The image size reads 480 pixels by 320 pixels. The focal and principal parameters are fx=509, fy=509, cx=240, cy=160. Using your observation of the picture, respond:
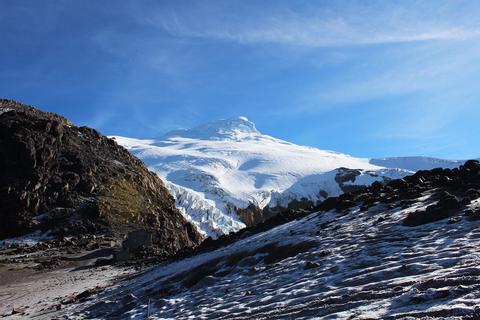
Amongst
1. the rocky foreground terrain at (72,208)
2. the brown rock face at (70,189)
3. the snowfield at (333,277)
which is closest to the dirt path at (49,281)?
the rocky foreground terrain at (72,208)

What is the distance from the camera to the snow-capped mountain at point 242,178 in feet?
360

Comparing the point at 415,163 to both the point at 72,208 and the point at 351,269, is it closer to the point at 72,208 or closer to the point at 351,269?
the point at 72,208

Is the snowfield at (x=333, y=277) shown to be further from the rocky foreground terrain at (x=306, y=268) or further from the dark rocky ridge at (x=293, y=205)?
the dark rocky ridge at (x=293, y=205)

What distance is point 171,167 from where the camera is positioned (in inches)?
5842

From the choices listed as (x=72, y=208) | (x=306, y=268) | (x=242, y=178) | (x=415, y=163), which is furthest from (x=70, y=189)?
(x=415, y=163)

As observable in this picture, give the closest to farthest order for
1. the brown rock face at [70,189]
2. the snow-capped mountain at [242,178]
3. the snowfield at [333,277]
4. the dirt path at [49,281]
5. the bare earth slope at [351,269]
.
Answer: the snowfield at [333,277]
the bare earth slope at [351,269]
the dirt path at [49,281]
the brown rock face at [70,189]
the snow-capped mountain at [242,178]

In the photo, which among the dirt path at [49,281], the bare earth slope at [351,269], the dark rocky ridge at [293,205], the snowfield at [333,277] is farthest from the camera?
the dark rocky ridge at [293,205]

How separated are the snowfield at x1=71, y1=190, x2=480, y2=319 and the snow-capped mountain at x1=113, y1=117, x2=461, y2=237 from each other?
81.1 meters

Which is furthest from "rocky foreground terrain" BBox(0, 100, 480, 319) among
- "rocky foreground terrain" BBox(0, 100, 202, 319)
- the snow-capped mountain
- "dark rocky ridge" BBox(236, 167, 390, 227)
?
"dark rocky ridge" BBox(236, 167, 390, 227)

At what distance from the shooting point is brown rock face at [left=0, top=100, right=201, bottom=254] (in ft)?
161

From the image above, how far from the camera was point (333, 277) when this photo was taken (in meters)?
12.0

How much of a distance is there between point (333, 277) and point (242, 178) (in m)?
134

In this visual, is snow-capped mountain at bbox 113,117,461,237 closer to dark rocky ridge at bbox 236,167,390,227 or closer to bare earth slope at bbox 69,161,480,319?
dark rocky ridge at bbox 236,167,390,227

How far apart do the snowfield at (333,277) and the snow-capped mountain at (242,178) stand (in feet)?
266
